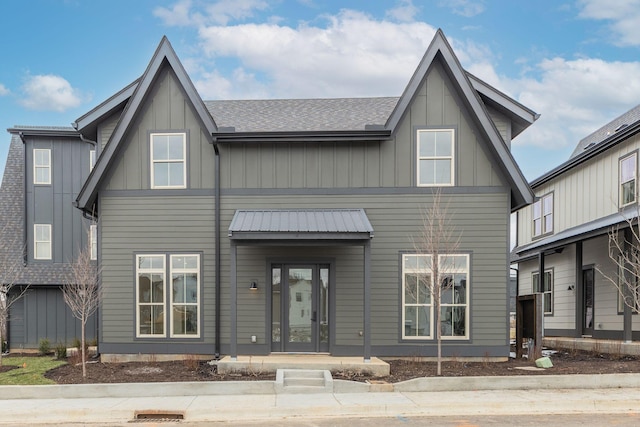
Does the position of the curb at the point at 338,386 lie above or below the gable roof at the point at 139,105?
below

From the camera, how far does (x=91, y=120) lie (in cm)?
1397

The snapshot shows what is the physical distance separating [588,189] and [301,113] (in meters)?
10.6

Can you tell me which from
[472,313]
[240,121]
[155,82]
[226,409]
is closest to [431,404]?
[226,409]

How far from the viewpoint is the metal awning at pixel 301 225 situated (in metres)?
12.3

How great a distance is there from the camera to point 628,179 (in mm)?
16328

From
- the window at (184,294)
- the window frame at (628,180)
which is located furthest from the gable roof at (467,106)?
the window at (184,294)

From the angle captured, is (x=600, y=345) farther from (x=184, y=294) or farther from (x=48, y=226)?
(x=48, y=226)

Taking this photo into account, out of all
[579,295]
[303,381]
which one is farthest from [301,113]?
[579,295]

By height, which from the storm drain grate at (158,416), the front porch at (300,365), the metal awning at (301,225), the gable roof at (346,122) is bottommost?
the storm drain grate at (158,416)

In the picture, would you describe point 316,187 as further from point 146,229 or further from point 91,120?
point 91,120

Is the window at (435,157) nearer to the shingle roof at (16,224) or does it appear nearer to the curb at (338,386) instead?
the curb at (338,386)

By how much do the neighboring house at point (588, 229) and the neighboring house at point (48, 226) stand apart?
16395 mm

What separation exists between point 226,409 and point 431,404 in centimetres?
355

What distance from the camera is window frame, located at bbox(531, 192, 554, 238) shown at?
71.8ft
